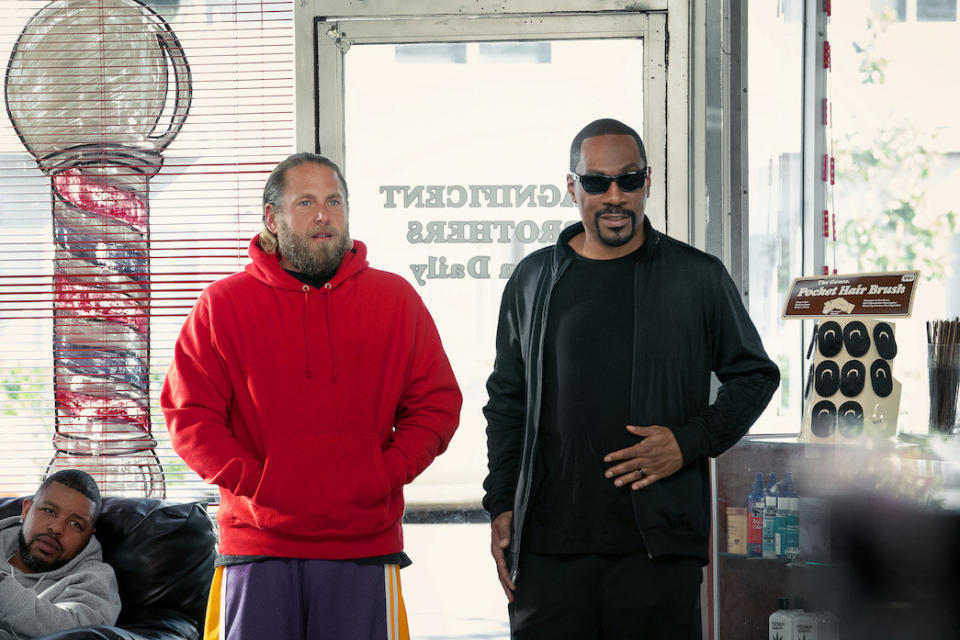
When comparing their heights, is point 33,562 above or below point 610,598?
below

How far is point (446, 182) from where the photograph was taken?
349 cm

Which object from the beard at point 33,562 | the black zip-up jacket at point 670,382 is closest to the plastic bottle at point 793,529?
the black zip-up jacket at point 670,382

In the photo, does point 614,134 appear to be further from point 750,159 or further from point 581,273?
point 750,159

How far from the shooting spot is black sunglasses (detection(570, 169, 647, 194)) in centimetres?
210

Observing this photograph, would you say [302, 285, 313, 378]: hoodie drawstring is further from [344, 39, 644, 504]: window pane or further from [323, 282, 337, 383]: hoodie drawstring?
[344, 39, 644, 504]: window pane

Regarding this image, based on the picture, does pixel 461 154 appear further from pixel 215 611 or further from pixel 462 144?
pixel 215 611

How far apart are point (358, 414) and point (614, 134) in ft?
2.87

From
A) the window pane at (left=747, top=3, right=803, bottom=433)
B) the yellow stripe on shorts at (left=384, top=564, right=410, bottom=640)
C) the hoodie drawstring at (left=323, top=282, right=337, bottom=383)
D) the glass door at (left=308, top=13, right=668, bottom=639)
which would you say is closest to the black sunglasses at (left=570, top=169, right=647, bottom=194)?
the hoodie drawstring at (left=323, top=282, right=337, bottom=383)

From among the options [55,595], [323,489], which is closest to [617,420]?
[323,489]

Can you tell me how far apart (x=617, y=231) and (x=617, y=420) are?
0.42 m

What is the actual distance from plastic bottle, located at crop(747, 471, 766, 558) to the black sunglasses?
1.37m

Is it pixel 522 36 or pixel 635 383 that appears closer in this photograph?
pixel 635 383

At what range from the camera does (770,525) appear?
3027 mm

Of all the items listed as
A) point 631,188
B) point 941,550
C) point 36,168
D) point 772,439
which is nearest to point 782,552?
point 772,439
